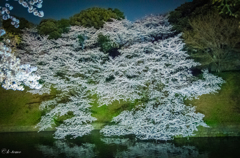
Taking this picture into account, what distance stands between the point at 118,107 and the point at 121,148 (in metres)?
5.28

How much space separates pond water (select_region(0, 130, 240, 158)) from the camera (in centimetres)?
787

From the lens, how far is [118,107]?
14094mm

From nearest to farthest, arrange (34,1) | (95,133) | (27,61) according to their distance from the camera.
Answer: (34,1) < (95,133) < (27,61)

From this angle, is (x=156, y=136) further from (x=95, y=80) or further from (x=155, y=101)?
(x=95, y=80)

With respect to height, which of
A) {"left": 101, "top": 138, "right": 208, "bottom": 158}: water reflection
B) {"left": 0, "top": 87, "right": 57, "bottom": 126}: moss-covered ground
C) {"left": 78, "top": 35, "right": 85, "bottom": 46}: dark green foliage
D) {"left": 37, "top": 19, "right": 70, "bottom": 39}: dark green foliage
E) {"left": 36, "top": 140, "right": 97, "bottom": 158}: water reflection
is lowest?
{"left": 36, "top": 140, "right": 97, "bottom": 158}: water reflection

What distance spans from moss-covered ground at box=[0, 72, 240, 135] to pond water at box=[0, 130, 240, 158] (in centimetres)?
180

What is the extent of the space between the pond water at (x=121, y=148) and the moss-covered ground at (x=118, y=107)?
5.90 ft

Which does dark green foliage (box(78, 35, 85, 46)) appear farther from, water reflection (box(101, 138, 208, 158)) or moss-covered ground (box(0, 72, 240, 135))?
water reflection (box(101, 138, 208, 158))

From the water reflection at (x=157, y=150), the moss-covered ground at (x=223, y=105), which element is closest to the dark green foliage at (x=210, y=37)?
the moss-covered ground at (x=223, y=105)

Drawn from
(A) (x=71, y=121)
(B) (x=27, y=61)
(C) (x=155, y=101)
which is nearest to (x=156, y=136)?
(C) (x=155, y=101)

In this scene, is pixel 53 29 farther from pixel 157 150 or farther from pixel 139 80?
pixel 157 150

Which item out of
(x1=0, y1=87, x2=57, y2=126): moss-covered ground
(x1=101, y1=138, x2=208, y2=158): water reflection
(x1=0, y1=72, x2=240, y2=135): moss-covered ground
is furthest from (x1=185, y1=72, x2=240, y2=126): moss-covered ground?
(x1=0, y1=87, x2=57, y2=126): moss-covered ground

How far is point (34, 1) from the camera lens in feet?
16.9

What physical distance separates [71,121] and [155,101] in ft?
16.5
